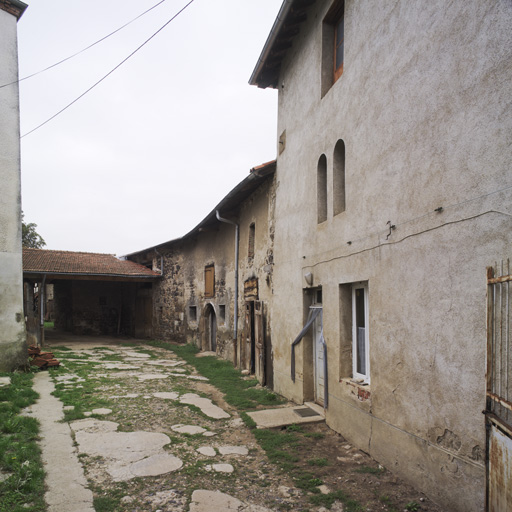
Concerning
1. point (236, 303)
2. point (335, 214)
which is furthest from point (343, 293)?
point (236, 303)

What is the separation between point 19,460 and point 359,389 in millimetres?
3806

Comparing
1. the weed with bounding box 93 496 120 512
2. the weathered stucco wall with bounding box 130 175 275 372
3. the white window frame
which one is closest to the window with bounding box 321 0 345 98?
the weathered stucco wall with bounding box 130 175 275 372

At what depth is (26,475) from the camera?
3830 millimetres

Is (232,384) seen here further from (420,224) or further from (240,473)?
(420,224)

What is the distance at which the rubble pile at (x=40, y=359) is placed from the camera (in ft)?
31.6

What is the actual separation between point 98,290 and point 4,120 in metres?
12.3

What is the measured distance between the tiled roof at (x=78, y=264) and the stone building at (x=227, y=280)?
3.55 feet

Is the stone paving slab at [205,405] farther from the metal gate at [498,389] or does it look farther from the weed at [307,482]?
the metal gate at [498,389]

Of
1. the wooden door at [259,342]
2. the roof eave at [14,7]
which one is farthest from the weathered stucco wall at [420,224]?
the roof eave at [14,7]

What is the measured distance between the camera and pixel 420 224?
3861mm

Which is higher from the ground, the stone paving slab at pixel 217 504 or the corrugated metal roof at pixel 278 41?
the corrugated metal roof at pixel 278 41

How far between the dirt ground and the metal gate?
36.4 inches

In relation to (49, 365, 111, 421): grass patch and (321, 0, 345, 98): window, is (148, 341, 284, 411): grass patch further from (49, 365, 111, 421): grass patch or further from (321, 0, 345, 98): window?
(321, 0, 345, 98): window

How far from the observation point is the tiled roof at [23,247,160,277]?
15.6 metres
